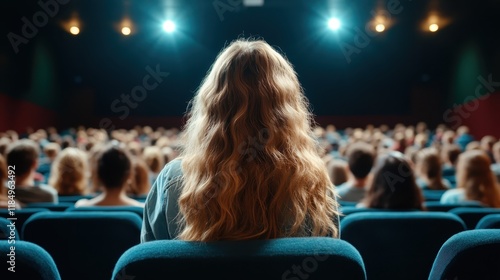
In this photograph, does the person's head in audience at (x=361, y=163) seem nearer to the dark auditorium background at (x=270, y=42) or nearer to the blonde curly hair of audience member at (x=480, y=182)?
the blonde curly hair of audience member at (x=480, y=182)

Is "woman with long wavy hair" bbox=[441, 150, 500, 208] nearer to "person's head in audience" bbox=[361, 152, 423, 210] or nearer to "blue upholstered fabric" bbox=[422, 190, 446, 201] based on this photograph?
"blue upholstered fabric" bbox=[422, 190, 446, 201]

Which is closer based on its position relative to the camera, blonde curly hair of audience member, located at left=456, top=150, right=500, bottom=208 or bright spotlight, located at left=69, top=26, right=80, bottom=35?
blonde curly hair of audience member, located at left=456, top=150, right=500, bottom=208

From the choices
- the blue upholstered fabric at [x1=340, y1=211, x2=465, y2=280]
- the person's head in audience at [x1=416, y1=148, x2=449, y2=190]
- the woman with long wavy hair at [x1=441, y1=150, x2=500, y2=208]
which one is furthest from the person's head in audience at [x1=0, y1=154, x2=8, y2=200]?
the person's head in audience at [x1=416, y1=148, x2=449, y2=190]

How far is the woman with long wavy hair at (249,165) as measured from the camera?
125 cm

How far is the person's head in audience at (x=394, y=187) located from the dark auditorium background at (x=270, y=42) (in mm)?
10050

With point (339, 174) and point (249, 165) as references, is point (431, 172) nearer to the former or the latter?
point (339, 174)

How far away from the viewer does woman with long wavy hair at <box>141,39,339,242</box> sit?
1.25 metres

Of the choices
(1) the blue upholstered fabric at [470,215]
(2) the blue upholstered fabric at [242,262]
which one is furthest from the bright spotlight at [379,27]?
(2) the blue upholstered fabric at [242,262]

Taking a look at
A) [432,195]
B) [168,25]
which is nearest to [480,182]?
[432,195]

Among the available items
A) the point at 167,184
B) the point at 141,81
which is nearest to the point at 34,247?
the point at 167,184

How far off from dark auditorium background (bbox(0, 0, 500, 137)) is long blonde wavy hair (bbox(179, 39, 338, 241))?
37.5 ft

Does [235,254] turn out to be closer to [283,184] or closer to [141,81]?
[283,184]

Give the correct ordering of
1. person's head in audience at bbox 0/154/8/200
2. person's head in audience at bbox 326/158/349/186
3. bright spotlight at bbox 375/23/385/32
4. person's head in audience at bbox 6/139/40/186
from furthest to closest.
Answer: bright spotlight at bbox 375/23/385/32 → person's head in audience at bbox 326/158/349/186 → person's head in audience at bbox 6/139/40/186 → person's head in audience at bbox 0/154/8/200

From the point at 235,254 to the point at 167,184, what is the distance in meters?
0.55
